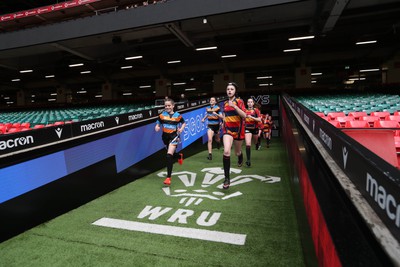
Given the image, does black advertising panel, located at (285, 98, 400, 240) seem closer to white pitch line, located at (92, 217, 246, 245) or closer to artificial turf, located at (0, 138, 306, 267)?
artificial turf, located at (0, 138, 306, 267)

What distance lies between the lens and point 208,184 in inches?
203

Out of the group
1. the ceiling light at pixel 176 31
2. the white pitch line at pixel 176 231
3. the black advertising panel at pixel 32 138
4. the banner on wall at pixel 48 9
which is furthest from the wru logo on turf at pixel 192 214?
the banner on wall at pixel 48 9

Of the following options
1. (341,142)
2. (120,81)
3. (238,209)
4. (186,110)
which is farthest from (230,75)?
(341,142)

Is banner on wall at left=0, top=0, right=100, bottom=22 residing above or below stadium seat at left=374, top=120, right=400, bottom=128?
above

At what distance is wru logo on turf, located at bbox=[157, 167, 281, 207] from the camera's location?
172 inches

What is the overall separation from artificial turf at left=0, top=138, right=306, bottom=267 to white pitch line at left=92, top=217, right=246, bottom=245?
0.04 m

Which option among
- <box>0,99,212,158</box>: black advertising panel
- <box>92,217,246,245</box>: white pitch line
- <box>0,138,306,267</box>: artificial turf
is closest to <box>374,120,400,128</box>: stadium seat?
<box>0,138,306,267</box>: artificial turf

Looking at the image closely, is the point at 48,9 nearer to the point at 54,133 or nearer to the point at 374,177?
the point at 54,133

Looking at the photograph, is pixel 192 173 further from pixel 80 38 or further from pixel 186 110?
pixel 80 38

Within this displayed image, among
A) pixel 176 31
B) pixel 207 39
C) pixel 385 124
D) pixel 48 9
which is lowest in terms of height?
pixel 385 124

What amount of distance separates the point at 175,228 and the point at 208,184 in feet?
6.30

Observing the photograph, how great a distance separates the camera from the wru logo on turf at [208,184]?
4375mm

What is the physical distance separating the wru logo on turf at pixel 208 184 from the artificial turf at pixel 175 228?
0.02 meters

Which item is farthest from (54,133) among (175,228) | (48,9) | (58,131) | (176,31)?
(48,9)
